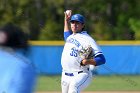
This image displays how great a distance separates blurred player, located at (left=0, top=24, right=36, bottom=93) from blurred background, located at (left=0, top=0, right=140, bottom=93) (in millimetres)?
16554

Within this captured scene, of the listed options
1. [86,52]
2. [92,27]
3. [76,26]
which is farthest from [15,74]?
[92,27]

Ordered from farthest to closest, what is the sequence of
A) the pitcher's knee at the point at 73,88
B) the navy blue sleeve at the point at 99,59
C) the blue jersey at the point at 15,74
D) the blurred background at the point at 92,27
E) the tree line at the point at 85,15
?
the tree line at the point at 85,15 < the blurred background at the point at 92,27 < the pitcher's knee at the point at 73,88 < the navy blue sleeve at the point at 99,59 < the blue jersey at the point at 15,74

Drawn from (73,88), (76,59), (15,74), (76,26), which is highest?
(15,74)

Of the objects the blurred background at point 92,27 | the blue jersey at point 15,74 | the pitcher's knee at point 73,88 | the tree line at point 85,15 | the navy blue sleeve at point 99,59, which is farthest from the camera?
the tree line at point 85,15

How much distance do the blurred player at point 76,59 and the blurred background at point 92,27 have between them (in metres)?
12.0

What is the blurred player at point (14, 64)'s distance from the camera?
302 cm

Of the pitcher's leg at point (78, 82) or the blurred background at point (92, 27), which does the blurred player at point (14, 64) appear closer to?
the pitcher's leg at point (78, 82)

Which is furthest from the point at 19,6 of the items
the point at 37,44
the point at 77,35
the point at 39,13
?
the point at 77,35

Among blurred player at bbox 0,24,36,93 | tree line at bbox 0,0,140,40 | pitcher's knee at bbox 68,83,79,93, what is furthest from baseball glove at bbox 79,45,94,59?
tree line at bbox 0,0,140,40

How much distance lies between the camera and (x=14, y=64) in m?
3.06

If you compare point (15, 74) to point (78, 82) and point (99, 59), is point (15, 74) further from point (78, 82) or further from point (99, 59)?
point (78, 82)

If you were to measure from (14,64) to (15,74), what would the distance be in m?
0.06

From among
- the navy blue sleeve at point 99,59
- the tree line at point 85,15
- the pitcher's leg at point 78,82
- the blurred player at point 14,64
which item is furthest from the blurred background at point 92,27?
the blurred player at point 14,64

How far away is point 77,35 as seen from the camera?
7.67 metres
